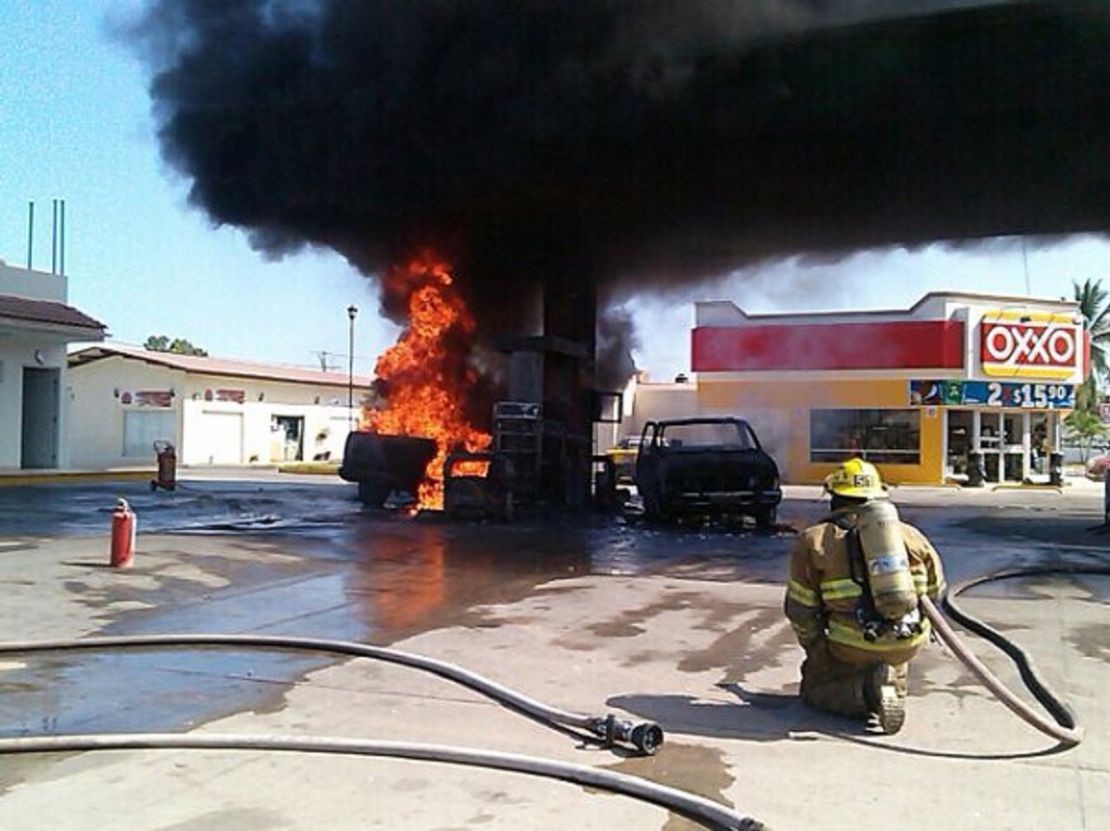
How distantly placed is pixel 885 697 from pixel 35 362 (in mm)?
23704

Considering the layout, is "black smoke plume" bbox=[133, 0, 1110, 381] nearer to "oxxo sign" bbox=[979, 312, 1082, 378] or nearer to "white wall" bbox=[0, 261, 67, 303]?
"white wall" bbox=[0, 261, 67, 303]

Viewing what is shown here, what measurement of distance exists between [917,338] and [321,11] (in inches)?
871

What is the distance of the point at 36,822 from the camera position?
3934mm

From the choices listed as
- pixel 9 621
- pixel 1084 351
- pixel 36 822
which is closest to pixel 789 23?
pixel 9 621

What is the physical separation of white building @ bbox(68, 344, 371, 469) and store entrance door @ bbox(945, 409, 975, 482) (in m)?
22.2

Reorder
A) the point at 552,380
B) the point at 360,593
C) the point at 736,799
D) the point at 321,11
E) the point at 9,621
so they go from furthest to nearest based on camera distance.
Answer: the point at 552,380, the point at 321,11, the point at 360,593, the point at 9,621, the point at 736,799

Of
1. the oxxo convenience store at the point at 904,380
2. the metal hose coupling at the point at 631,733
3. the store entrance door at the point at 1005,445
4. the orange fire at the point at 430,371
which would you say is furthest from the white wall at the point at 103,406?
the metal hose coupling at the point at 631,733

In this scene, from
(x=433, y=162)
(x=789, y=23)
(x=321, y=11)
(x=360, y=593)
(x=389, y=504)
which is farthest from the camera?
(x=389, y=504)

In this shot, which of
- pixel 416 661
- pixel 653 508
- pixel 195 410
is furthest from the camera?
pixel 195 410

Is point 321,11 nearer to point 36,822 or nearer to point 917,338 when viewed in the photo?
point 36,822

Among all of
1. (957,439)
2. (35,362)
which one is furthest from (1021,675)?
(957,439)

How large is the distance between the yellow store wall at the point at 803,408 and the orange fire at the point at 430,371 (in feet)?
50.4

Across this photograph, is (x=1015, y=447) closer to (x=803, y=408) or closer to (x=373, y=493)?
(x=803, y=408)

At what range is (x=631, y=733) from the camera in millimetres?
4816
